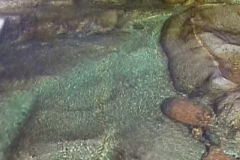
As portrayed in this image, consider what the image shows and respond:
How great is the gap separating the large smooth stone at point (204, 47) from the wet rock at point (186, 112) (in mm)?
190

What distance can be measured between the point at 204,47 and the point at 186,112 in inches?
30.6

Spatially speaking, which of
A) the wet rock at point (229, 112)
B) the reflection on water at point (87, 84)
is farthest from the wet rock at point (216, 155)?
the wet rock at point (229, 112)

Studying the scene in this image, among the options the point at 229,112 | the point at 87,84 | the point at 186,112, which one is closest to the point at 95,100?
the point at 87,84

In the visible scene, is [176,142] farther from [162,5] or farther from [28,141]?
[162,5]

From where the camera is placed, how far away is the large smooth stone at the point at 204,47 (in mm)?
3520

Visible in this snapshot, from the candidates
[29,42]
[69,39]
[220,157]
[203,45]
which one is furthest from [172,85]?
[29,42]

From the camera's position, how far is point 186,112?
10.7ft

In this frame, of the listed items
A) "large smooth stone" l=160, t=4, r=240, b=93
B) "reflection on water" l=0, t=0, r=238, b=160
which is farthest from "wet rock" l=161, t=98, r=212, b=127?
"large smooth stone" l=160, t=4, r=240, b=93

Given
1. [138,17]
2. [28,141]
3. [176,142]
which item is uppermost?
[138,17]

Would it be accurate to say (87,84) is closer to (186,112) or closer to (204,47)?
(186,112)

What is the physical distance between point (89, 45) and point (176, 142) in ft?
4.22

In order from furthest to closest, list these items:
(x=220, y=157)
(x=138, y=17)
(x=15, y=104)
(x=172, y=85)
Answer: (x=138, y=17), (x=172, y=85), (x=15, y=104), (x=220, y=157)

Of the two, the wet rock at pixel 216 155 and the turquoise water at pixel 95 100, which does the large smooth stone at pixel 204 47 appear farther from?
the wet rock at pixel 216 155

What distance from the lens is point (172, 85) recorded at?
3.54 m
